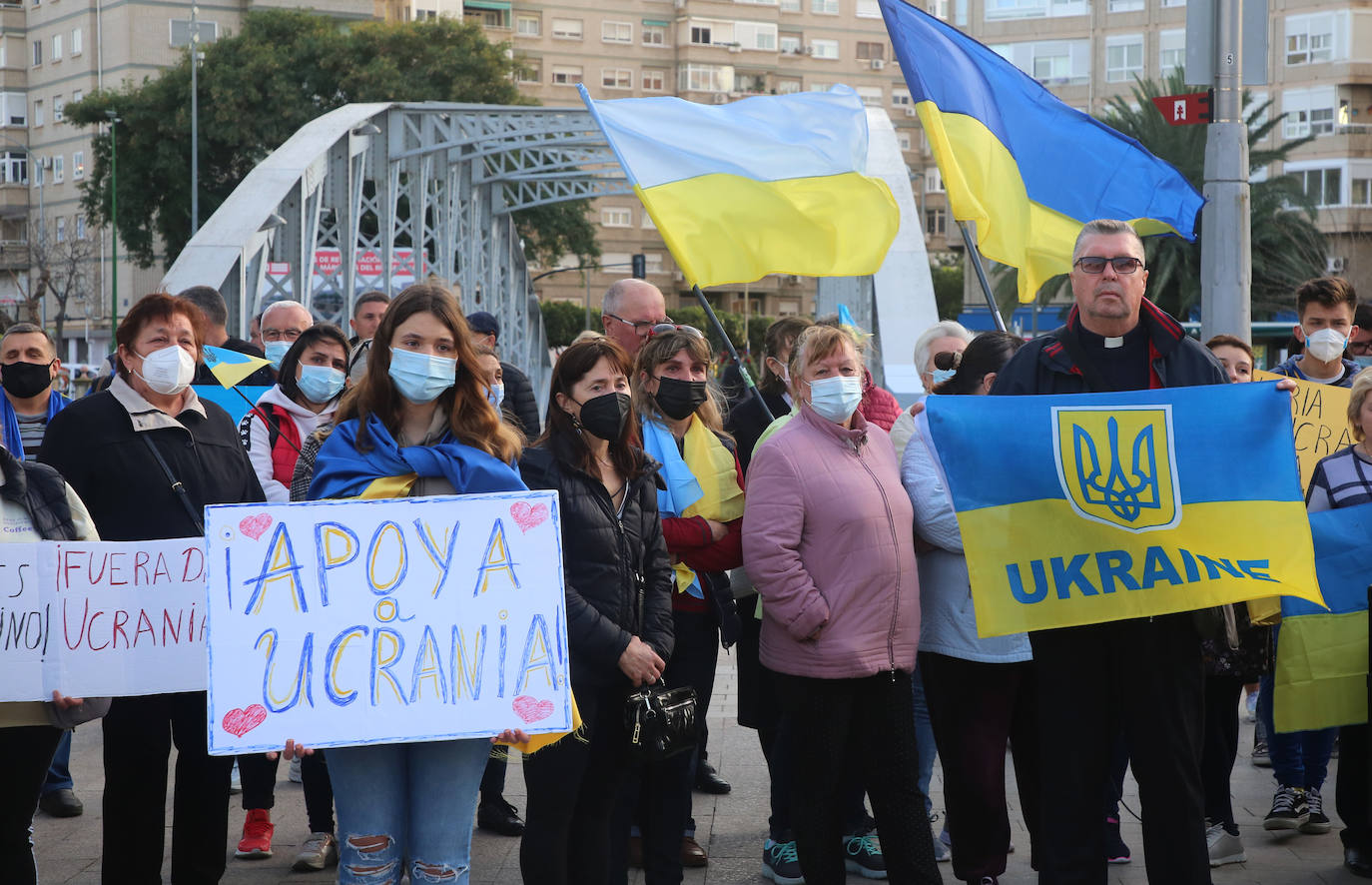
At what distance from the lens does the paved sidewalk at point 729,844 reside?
18.2ft

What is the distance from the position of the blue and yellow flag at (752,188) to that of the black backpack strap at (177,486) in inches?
93.8

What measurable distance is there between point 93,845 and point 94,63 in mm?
73711

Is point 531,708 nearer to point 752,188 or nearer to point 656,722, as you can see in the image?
point 656,722

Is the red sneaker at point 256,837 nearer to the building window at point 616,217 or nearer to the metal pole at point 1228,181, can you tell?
the metal pole at point 1228,181

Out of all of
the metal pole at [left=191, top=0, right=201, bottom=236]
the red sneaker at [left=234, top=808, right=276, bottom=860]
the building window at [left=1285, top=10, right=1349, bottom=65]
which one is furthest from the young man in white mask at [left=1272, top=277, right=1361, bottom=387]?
the building window at [left=1285, top=10, right=1349, bottom=65]

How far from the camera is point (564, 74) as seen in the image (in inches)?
3292


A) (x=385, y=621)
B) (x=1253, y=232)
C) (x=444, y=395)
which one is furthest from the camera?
(x=1253, y=232)

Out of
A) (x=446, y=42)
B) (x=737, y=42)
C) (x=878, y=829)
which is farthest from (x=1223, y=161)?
(x=737, y=42)

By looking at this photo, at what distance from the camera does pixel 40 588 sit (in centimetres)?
429

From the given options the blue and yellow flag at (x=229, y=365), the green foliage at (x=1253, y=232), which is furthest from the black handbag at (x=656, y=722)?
the green foliage at (x=1253, y=232)

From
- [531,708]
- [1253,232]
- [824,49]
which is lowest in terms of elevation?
[531,708]

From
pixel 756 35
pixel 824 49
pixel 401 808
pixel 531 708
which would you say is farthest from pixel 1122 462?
pixel 824 49

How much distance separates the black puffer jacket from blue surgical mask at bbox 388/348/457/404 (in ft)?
1.69

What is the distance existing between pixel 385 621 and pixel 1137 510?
7.25 feet
